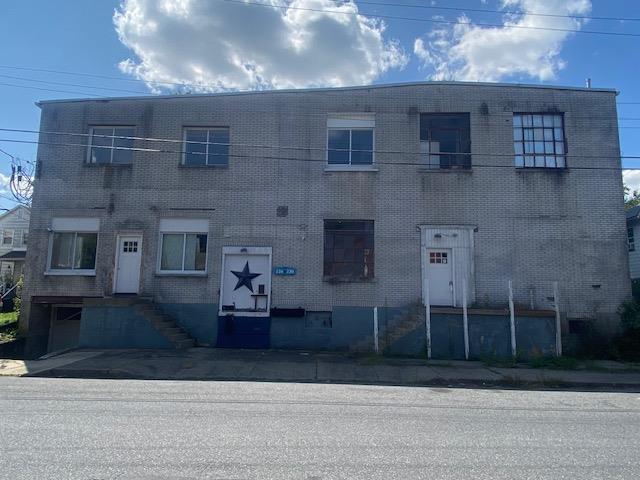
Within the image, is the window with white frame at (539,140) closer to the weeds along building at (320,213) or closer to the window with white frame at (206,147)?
the weeds along building at (320,213)

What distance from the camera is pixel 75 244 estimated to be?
54.9 ft

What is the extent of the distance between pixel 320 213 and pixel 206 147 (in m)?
4.83

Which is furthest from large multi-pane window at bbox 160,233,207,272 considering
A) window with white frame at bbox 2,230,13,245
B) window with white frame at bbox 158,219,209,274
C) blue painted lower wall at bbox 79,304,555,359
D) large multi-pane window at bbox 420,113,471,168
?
window with white frame at bbox 2,230,13,245

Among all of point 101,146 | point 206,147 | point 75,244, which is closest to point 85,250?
point 75,244

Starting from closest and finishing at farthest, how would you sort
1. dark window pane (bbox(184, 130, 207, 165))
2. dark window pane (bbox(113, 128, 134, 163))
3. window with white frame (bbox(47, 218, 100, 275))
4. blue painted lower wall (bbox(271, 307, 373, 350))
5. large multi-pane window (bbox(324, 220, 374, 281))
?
1. blue painted lower wall (bbox(271, 307, 373, 350))
2. large multi-pane window (bbox(324, 220, 374, 281))
3. window with white frame (bbox(47, 218, 100, 275))
4. dark window pane (bbox(184, 130, 207, 165))
5. dark window pane (bbox(113, 128, 134, 163))

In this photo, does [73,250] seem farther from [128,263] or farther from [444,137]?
[444,137]

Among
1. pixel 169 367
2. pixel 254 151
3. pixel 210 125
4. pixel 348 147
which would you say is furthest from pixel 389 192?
pixel 169 367

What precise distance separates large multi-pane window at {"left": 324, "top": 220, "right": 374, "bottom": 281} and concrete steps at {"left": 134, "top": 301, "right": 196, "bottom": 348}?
500 centimetres

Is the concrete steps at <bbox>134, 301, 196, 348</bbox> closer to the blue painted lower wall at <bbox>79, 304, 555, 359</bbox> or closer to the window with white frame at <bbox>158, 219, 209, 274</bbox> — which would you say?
Answer: the blue painted lower wall at <bbox>79, 304, 555, 359</bbox>

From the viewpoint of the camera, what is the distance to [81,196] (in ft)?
55.0

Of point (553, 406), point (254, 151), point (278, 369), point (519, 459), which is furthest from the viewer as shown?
point (254, 151)

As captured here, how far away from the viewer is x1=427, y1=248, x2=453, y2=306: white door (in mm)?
15625

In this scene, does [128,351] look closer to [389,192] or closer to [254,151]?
[254,151]

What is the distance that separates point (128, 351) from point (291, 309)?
5.10 metres
